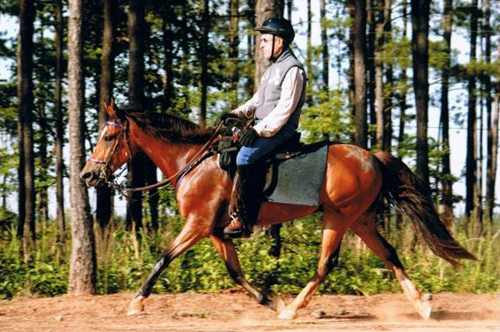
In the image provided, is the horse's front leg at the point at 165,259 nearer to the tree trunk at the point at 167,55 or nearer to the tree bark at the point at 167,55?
the tree bark at the point at 167,55

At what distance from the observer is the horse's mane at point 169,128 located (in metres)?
10.4

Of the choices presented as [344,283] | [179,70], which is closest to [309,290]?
[344,283]

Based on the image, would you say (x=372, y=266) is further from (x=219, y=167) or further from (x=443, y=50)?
(x=443, y=50)

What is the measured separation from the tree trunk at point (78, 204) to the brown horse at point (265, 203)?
78.5 inches

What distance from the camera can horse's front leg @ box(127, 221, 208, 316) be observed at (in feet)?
32.0

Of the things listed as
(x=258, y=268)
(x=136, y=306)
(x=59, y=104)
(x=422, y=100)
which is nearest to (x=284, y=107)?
(x=136, y=306)

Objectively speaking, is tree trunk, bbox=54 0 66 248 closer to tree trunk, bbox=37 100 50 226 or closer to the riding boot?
tree trunk, bbox=37 100 50 226

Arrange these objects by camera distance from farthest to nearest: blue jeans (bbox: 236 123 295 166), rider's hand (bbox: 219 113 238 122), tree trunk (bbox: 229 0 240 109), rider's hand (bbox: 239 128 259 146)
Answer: tree trunk (bbox: 229 0 240 109) < rider's hand (bbox: 219 113 238 122) < blue jeans (bbox: 236 123 295 166) < rider's hand (bbox: 239 128 259 146)

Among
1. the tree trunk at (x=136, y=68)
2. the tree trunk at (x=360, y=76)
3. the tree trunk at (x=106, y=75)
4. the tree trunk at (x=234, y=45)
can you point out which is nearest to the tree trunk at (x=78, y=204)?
the tree trunk at (x=136, y=68)

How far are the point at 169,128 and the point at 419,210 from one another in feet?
10.8

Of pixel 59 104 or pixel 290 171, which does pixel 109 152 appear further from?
pixel 59 104

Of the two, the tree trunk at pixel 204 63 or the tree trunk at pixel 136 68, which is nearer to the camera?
the tree trunk at pixel 136 68

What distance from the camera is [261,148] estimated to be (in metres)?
9.77

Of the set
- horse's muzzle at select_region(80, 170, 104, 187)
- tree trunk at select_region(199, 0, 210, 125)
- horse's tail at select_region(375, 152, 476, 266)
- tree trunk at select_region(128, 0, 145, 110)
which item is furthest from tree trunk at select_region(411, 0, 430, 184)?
horse's muzzle at select_region(80, 170, 104, 187)
